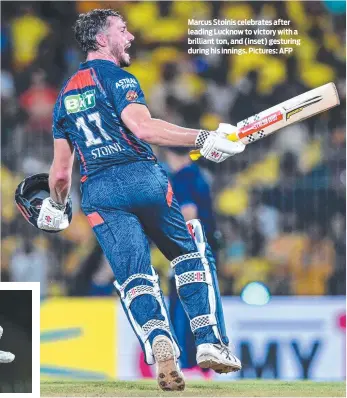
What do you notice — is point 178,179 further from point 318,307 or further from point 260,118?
point 260,118

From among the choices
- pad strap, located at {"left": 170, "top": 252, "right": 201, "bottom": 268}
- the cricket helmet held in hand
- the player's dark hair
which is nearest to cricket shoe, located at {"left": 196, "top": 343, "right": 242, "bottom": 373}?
pad strap, located at {"left": 170, "top": 252, "right": 201, "bottom": 268}

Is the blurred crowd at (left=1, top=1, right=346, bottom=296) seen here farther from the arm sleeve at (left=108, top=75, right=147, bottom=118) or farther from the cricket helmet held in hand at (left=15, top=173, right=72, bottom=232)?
the arm sleeve at (left=108, top=75, right=147, bottom=118)

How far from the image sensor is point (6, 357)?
5.61m

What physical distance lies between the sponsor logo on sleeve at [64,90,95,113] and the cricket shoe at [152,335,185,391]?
1422 mm

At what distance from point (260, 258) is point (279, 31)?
1852 mm

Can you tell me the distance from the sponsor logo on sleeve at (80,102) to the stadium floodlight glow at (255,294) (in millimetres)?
2565

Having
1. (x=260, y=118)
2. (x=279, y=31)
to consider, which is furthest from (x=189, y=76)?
(x=260, y=118)

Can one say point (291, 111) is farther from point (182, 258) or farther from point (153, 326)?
point (153, 326)

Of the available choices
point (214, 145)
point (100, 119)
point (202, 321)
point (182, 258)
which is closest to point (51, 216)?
point (100, 119)

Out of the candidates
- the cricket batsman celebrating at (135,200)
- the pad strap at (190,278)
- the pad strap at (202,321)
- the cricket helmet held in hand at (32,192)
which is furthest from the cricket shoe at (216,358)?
the cricket helmet held in hand at (32,192)

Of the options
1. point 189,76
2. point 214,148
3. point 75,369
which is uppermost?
point 189,76

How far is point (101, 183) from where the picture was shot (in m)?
5.51

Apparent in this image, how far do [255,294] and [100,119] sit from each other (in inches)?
105

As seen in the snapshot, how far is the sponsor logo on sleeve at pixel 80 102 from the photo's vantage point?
5.54 m
